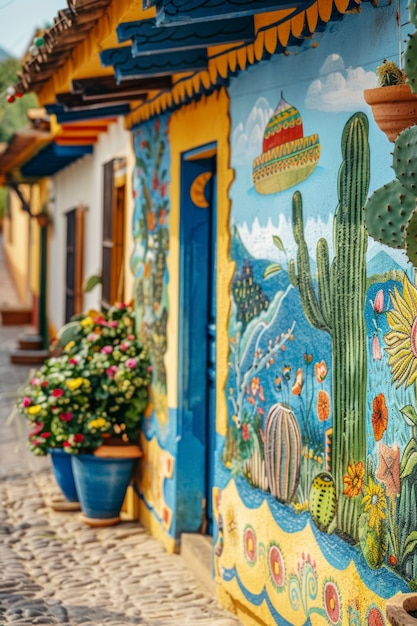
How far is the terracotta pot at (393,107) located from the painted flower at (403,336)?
518mm

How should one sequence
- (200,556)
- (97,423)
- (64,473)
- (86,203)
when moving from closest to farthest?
(200,556), (97,423), (64,473), (86,203)

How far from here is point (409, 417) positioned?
138 inches

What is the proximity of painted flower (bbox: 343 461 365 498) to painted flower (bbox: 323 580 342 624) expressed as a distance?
399 millimetres

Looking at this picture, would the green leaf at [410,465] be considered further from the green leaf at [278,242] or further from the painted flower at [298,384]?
the green leaf at [278,242]

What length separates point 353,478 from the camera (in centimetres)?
394

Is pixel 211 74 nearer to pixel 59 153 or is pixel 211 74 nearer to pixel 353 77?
pixel 353 77

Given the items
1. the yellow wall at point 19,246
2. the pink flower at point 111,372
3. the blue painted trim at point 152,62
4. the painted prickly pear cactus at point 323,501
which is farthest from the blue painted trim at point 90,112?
the yellow wall at point 19,246

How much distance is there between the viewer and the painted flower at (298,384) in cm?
448

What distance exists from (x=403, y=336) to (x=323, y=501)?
0.98 m

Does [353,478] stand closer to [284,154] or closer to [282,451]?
[282,451]

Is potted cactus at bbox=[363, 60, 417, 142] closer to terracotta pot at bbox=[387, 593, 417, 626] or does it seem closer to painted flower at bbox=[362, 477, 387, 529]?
painted flower at bbox=[362, 477, 387, 529]

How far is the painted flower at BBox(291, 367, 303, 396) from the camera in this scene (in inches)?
176

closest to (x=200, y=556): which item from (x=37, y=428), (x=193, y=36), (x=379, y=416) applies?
(x=37, y=428)

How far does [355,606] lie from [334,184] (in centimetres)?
158
